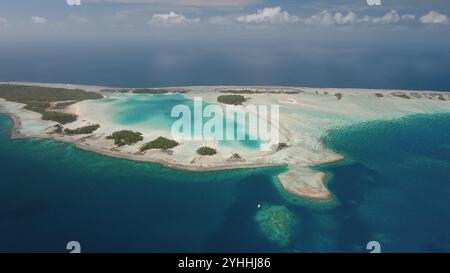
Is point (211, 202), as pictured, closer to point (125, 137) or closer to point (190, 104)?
point (125, 137)

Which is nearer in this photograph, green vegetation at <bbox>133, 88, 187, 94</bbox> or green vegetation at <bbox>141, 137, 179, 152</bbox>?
green vegetation at <bbox>141, 137, 179, 152</bbox>

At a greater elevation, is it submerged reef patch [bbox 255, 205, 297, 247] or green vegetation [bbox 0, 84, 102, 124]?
green vegetation [bbox 0, 84, 102, 124]

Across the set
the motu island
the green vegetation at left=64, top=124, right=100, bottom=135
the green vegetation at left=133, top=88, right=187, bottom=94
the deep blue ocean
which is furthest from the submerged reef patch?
the green vegetation at left=133, top=88, right=187, bottom=94

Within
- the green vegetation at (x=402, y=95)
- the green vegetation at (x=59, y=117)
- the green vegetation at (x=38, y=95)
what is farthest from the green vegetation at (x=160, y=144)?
the green vegetation at (x=402, y=95)

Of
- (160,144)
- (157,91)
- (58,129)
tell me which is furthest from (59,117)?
(157,91)

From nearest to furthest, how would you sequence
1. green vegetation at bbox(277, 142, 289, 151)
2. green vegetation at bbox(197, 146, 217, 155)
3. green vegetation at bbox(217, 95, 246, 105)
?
green vegetation at bbox(197, 146, 217, 155)
green vegetation at bbox(277, 142, 289, 151)
green vegetation at bbox(217, 95, 246, 105)

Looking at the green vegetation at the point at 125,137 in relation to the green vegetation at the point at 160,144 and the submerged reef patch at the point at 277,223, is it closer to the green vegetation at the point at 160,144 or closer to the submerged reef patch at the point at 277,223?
the green vegetation at the point at 160,144

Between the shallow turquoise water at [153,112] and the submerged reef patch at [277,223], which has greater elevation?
the shallow turquoise water at [153,112]

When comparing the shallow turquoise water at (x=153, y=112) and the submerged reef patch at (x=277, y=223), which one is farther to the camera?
the shallow turquoise water at (x=153, y=112)

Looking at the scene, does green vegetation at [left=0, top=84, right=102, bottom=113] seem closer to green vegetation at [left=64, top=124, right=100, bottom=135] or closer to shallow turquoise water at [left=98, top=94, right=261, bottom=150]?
shallow turquoise water at [left=98, top=94, right=261, bottom=150]
